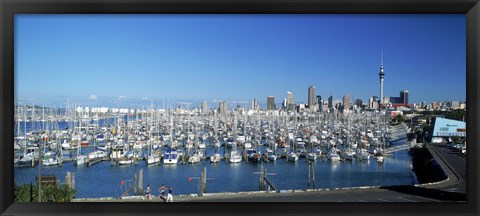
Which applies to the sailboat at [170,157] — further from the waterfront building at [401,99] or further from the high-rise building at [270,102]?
the high-rise building at [270,102]

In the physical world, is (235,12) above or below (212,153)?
above

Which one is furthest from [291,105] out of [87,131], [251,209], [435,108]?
[87,131]

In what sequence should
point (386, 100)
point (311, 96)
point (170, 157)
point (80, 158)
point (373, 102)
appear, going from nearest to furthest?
1. point (311, 96)
2. point (373, 102)
3. point (386, 100)
4. point (80, 158)
5. point (170, 157)

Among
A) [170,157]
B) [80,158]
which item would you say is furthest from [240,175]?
[80,158]

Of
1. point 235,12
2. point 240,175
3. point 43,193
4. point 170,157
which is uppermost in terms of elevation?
point 235,12

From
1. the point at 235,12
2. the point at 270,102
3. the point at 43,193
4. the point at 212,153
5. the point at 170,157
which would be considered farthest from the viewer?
the point at 212,153

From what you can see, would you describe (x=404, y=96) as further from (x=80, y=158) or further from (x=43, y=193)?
(x=80, y=158)
